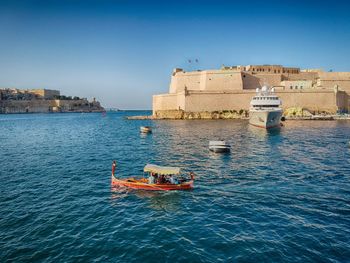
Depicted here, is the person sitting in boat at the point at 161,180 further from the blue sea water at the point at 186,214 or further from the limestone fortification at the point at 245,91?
the limestone fortification at the point at 245,91

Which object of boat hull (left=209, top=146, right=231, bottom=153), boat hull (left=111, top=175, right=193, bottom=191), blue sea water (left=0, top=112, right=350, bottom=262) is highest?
boat hull (left=209, top=146, right=231, bottom=153)

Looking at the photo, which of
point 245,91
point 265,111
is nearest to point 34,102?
point 245,91

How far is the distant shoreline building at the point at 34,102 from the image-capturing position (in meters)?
172

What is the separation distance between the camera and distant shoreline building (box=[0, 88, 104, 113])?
564ft

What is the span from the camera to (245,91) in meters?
67.1

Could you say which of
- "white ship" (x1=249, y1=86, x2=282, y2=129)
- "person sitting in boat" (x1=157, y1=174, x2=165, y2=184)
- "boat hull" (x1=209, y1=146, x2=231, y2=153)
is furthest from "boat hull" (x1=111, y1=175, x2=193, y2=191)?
"white ship" (x1=249, y1=86, x2=282, y2=129)

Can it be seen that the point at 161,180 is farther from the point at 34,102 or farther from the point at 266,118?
the point at 34,102

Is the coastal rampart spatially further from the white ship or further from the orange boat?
the orange boat

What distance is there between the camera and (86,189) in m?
16.2

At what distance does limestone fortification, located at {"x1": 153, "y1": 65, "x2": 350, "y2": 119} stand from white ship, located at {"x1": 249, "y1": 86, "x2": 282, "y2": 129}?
17.1 metres

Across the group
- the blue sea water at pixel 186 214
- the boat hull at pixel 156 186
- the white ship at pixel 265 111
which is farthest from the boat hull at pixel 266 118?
the boat hull at pixel 156 186

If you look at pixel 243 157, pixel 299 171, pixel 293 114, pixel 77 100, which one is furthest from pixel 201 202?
pixel 77 100

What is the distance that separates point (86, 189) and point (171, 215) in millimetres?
6308

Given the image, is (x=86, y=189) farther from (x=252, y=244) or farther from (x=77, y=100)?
(x=77, y=100)
